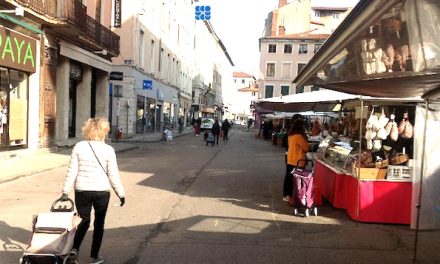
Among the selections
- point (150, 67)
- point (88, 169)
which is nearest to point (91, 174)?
point (88, 169)

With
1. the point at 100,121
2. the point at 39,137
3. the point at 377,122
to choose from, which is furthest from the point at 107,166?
the point at 39,137

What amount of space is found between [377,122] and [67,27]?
1442 cm

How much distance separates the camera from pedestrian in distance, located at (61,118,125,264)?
5.32m

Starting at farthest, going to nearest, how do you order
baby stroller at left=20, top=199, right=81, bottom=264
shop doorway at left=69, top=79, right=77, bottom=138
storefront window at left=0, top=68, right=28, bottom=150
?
shop doorway at left=69, top=79, right=77, bottom=138 → storefront window at left=0, top=68, right=28, bottom=150 → baby stroller at left=20, top=199, right=81, bottom=264

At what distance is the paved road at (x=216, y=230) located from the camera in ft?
20.3

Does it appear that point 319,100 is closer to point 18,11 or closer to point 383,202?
point 383,202

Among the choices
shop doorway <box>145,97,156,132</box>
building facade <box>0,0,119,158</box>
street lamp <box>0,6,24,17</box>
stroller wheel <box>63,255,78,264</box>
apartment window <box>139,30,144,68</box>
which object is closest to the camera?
stroller wheel <box>63,255,78,264</box>

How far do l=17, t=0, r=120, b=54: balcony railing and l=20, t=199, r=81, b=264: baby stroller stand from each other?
1315cm

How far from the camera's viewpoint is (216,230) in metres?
7.52

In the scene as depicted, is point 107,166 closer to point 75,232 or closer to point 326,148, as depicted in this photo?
point 75,232

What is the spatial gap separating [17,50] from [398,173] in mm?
13240

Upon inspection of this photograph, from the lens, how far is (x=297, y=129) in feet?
31.6

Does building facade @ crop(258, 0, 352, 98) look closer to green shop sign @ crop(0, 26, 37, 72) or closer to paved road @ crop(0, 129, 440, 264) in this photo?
green shop sign @ crop(0, 26, 37, 72)

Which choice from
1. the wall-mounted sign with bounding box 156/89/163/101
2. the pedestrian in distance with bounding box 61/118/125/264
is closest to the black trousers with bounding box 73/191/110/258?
the pedestrian in distance with bounding box 61/118/125/264
